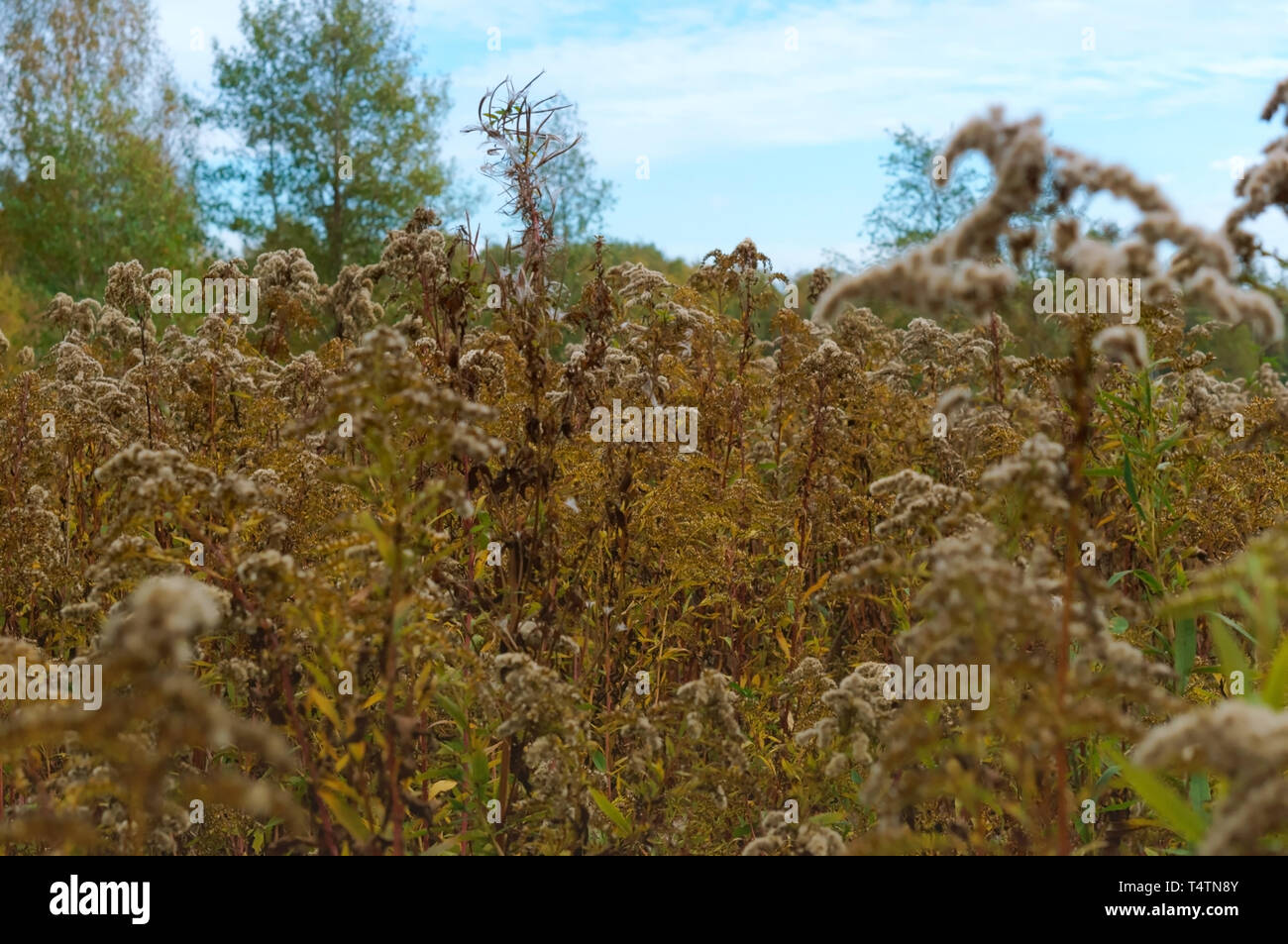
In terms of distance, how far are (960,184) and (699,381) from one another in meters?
30.4

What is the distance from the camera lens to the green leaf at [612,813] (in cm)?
413

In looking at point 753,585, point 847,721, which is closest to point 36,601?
point 753,585

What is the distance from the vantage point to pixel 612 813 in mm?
4160

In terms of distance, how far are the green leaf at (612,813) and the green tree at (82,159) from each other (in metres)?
34.9

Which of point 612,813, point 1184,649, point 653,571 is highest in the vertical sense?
point 653,571

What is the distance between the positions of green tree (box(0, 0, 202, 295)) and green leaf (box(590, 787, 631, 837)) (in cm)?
3488

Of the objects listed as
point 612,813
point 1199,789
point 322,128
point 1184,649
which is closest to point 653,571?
point 612,813

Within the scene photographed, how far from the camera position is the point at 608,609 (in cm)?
495

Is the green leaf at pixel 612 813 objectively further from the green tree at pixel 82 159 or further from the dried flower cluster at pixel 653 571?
the green tree at pixel 82 159

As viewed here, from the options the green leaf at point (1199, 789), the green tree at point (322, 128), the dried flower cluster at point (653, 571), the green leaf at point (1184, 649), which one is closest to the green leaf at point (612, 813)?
the dried flower cluster at point (653, 571)

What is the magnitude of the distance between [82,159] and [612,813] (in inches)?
1501

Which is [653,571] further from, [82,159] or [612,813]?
[82,159]
